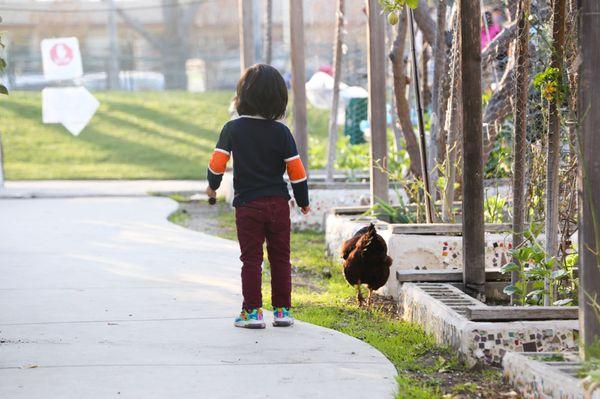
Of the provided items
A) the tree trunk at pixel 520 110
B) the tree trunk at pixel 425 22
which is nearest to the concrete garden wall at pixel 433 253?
the tree trunk at pixel 520 110

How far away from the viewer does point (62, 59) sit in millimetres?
19656

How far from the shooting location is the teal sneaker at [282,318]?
6.53 meters

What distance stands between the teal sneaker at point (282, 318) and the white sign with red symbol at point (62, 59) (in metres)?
13.4

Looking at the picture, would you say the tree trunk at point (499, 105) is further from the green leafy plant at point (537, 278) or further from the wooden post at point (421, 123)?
the green leafy plant at point (537, 278)

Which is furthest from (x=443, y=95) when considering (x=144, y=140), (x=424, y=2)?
(x=144, y=140)

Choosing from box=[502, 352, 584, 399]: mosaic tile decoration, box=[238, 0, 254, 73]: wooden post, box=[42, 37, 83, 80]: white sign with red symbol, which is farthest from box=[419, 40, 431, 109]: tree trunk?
box=[42, 37, 83, 80]: white sign with red symbol

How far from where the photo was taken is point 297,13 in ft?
40.9

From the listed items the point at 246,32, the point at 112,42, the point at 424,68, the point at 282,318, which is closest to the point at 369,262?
the point at 282,318

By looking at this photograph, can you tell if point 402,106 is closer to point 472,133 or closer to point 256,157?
point 472,133

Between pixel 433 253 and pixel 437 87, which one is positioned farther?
pixel 437 87

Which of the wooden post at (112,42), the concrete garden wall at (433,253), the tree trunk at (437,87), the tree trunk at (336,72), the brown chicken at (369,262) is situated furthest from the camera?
the wooden post at (112,42)

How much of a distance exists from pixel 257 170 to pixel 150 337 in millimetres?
1158

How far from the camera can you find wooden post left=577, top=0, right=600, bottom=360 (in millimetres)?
4613

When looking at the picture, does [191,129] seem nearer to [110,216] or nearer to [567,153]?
[110,216]
